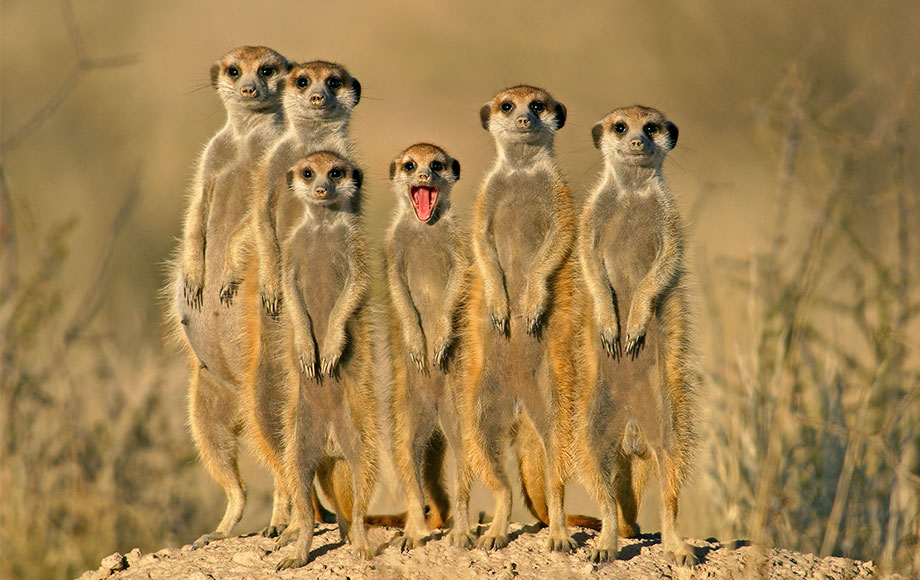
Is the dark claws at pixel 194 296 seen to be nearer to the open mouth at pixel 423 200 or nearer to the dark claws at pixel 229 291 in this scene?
the dark claws at pixel 229 291

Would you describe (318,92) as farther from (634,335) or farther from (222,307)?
(634,335)

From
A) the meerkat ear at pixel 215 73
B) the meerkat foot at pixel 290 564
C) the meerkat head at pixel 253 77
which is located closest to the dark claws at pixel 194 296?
the meerkat head at pixel 253 77

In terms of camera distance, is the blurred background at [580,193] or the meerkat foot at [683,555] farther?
the blurred background at [580,193]

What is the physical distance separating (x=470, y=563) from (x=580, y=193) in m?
1.97

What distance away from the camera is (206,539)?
197 inches

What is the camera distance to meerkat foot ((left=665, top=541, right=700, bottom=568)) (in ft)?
14.7

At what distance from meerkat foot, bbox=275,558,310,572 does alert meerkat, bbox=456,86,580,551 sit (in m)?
0.64

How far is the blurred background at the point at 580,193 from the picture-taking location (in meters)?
6.09

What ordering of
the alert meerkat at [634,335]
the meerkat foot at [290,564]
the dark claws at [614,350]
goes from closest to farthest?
1. the meerkat foot at [290,564]
2. the alert meerkat at [634,335]
3. the dark claws at [614,350]

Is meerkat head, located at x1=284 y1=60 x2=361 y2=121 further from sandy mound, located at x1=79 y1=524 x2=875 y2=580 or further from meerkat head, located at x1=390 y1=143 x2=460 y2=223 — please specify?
sandy mound, located at x1=79 y1=524 x2=875 y2=580

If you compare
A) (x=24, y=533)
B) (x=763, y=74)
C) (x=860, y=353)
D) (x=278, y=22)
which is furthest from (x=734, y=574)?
(x=278, y=22)

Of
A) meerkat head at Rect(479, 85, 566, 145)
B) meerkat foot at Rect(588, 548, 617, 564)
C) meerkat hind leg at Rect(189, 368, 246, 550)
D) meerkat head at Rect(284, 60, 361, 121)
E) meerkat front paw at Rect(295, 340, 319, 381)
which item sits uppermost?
meerkat head at Rect(284, 60, 361, 121)

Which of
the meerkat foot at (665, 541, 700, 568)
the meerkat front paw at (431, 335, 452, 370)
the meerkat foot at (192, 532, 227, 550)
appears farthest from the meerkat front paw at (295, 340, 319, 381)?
the meerkat foot at (665, 541, 700, 568)

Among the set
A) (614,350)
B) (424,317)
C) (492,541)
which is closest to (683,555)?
(492,541)
